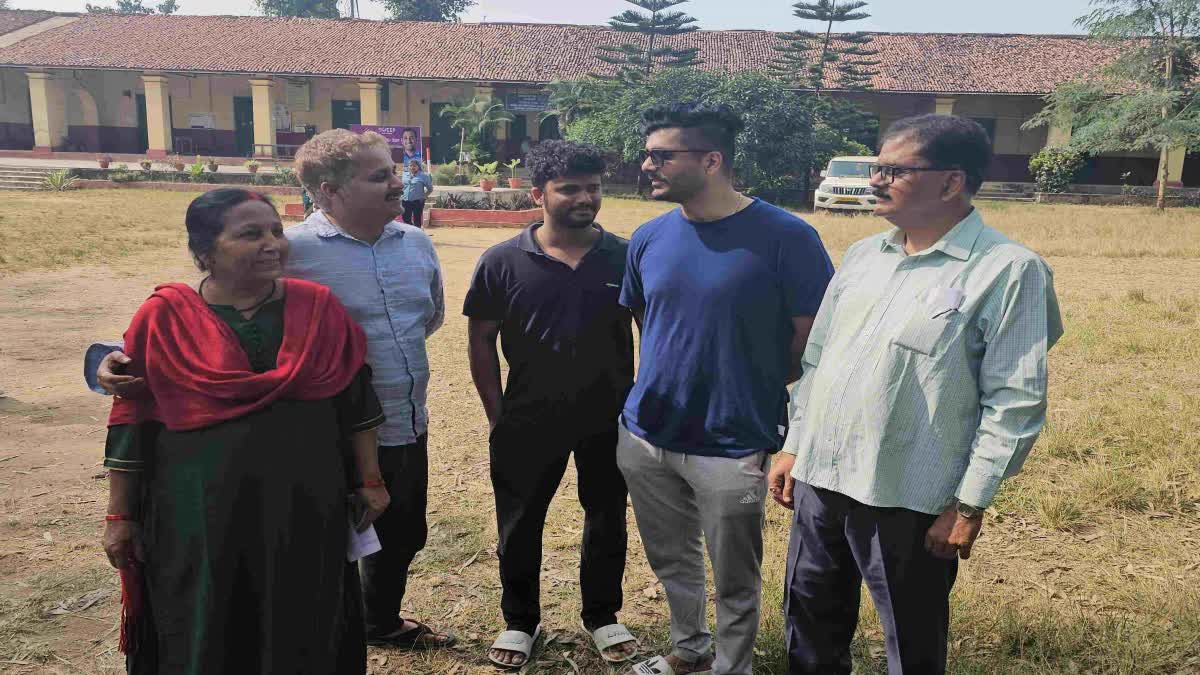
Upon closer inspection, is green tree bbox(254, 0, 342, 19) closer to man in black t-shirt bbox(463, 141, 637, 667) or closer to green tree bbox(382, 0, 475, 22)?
green tree bbox(382, 0, 475, 22)

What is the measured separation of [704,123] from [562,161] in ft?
1.61

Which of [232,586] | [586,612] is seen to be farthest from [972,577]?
[232,586]

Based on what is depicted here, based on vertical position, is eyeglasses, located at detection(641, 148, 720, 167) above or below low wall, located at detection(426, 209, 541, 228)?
above

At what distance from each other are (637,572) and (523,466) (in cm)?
105

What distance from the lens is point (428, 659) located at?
2.98m

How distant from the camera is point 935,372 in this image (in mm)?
2053

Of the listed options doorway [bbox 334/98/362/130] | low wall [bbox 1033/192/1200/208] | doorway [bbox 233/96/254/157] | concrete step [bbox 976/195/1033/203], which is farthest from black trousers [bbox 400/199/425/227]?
low wall [bbox 1033/192/1200/208]

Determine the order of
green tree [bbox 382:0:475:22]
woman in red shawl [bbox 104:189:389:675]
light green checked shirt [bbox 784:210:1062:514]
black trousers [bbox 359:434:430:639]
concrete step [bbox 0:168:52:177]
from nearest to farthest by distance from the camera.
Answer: light green checked shirt [bbox 784:210:1062:514], woman in red shawl [bbox 104:189:389:675], black trousers [bbox 359:434:430:639], concrete step [bbox 0:168:52:177], green tree [bbox 382:0:475:22]

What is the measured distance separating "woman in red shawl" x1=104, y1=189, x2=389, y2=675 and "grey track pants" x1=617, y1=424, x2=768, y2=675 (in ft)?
3.08

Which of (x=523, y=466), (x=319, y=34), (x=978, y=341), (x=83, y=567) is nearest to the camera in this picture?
(x=978, y=341)

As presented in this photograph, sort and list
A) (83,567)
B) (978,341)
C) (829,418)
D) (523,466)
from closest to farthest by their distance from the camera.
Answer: (978,341), (829,418), (523,466), (83,567)

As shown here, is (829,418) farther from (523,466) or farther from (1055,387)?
(1055,387)

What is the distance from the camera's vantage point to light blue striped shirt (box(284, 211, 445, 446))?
2.58 metres

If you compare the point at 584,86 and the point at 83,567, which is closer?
the point at 83,567
